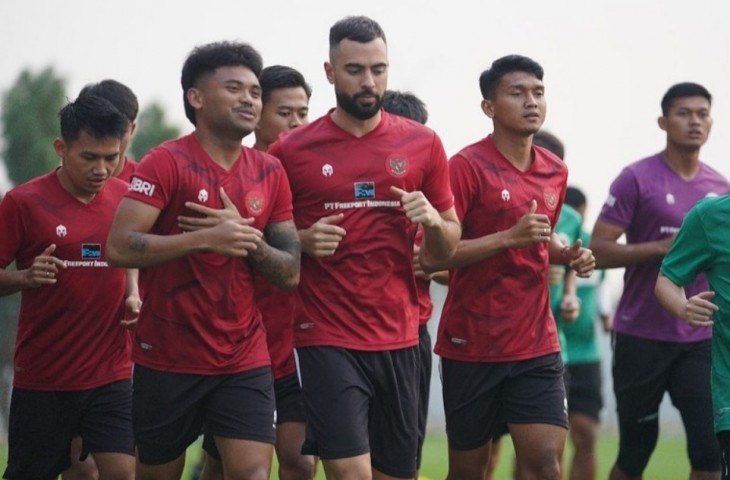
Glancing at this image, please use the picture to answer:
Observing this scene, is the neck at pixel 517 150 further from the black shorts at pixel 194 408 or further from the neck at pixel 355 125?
the black shorts at pixel 194 408

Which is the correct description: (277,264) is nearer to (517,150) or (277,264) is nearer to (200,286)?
(200,286)

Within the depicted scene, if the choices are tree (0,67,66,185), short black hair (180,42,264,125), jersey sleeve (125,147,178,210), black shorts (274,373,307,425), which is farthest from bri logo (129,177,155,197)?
tree (0,67,66,185)

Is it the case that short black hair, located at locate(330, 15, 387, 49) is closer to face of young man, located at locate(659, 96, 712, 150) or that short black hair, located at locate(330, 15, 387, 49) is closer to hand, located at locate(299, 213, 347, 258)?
hand, located at locate(299, 213, 347, 258)

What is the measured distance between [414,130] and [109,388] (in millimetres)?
2476

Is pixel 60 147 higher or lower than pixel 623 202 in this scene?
higher

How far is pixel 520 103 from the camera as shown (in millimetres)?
9891

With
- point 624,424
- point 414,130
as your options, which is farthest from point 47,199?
point 624,424

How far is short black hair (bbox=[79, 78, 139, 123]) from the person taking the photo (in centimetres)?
1077

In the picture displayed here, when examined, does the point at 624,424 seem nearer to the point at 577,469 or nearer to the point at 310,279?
the point at 577,469

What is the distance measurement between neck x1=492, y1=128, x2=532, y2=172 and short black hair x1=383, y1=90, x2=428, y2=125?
2.98 feet

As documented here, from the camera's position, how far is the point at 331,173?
8.82 meters

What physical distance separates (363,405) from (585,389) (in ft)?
18.3

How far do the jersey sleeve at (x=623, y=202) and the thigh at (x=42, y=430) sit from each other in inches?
155

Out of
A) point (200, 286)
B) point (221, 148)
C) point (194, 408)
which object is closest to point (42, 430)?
point (194, 408)
